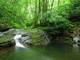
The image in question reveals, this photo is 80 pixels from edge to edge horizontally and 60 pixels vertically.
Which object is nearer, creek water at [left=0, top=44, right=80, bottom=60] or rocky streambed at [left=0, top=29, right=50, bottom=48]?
creek water at [left=0, top=44, right=80, bottom=60]

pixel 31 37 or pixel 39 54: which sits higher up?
pixel 31 37

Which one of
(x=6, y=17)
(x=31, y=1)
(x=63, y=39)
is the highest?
(x=31, y=1)

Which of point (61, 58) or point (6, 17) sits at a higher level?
point (6, 17)

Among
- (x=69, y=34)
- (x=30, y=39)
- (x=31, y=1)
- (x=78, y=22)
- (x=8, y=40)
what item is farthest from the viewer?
(x=31, y=1)

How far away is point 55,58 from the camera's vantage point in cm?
912

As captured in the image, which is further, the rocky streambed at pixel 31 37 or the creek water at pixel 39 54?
the rocky streambed at pixel 31 37

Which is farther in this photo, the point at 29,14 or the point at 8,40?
the point at 29,14

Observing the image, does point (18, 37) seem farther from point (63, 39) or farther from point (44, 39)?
point (63, 39)

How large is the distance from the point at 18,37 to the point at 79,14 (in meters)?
9.97

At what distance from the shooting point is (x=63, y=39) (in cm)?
1684

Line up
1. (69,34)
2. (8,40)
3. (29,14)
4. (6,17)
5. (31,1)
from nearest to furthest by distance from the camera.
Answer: (6,17) < (8,40) < (69,34) < (31,1) < (29,14)

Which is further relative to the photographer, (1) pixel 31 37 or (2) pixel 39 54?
(1) pixel 31 37

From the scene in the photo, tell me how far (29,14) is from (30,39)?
18.5 meters

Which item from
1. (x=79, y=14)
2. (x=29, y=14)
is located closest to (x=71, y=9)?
(x=79, y=14)
